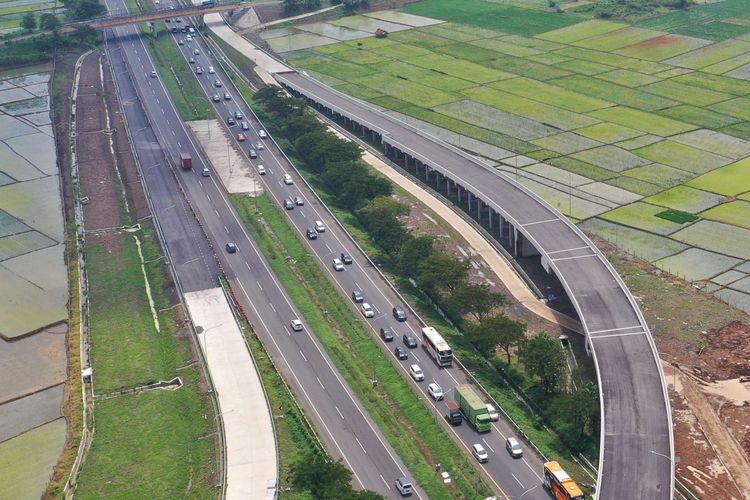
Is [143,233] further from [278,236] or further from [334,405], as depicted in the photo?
[334,405]

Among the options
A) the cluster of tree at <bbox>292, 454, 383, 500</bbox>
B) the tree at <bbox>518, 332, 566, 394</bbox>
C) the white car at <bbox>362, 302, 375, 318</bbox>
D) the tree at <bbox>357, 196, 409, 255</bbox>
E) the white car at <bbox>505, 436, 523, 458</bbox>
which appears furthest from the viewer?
the tree at <bbox>357, 196, 409, 255</bbox>

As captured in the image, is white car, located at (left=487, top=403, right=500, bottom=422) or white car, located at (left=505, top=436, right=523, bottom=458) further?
white car, located at (left=487, top=403, right=500, bottom=422)

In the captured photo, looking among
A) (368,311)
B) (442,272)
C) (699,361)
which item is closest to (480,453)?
(699,361)

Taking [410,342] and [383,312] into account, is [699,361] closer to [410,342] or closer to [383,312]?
[410,342]

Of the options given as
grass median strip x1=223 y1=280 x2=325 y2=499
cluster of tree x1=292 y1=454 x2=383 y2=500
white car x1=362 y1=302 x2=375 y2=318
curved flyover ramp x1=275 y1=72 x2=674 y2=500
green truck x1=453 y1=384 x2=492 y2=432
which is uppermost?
cluster of tree x1=292 y1=454 x2=383 y2=500

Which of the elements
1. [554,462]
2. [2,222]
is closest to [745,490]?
[554,462]

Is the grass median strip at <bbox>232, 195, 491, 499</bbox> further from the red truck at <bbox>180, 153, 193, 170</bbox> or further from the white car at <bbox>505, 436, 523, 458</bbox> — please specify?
the red truck at <bbox>180, 153, 193, 170</bbox>

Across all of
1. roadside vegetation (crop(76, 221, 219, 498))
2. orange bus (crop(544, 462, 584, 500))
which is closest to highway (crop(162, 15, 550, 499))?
orange bus (crop(544, 462, 584, 500))
